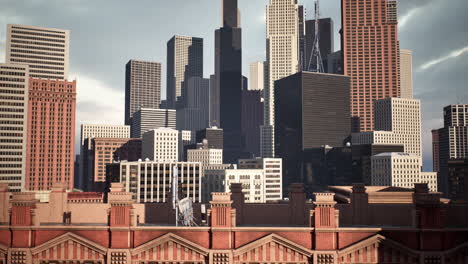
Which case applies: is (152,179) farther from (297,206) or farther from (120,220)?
(120,220)

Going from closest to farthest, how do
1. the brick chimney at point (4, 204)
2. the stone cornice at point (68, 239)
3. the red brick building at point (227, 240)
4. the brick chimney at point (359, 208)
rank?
1. the red brick building at point (227, 240)
2. the stone cornice at point (68, 239)
3. the brick chimney at point (4, 204)
4. the brick chimney at point (359, 208)

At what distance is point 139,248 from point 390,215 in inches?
1218

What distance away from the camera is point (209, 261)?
35625 millimetres

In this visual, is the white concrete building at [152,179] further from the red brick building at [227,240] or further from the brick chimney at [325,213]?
the brick chimney at [325,213]

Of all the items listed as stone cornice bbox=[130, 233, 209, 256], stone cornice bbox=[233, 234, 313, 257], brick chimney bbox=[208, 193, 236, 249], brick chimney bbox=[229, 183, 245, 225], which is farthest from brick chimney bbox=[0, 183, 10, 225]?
stone cornice bbox=[233, 234, 313, 257]

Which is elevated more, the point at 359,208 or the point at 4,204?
the point at 4,204

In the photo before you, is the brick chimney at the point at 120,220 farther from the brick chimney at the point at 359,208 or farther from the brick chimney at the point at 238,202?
the brick chimney at the point at 359,208

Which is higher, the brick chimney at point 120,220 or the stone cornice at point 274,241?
the brick chimney at point 120,220

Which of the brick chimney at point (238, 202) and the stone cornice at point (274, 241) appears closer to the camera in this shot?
the stone cornice at point (274, 241)

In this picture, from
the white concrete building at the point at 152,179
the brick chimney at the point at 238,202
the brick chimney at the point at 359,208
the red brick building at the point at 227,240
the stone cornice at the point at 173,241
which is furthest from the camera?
the white concrete building at the point at 152,179

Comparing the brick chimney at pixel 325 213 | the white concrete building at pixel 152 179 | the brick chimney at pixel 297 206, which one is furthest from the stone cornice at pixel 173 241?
the white concrete building at pixel 152 179

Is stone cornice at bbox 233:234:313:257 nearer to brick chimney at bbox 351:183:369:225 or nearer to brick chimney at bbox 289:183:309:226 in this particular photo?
brick chimney at bbox 289:183:309:226

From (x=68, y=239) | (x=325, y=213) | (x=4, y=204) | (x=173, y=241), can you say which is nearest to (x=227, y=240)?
(x=173, y=241)

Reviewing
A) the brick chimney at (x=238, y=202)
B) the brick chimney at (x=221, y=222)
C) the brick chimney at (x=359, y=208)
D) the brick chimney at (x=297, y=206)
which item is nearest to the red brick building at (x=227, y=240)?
the brick chimney at (x=221, y=222)
